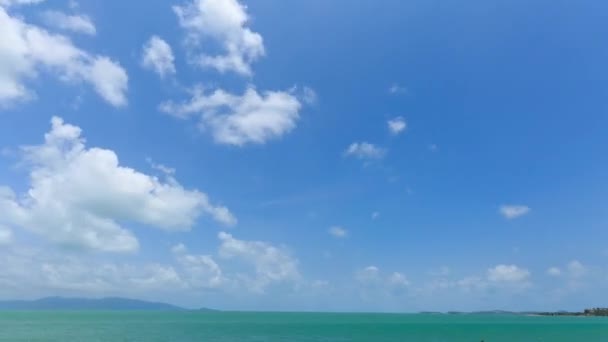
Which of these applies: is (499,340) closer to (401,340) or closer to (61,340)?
(401,340)

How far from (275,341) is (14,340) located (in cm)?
4464

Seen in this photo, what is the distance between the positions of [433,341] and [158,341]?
4782 centimetres

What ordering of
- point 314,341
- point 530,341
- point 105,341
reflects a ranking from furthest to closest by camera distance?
point 530,341, point 314,341, point 105,341

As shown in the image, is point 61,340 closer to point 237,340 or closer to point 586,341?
point 237,340

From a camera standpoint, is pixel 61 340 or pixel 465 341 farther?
pixel 465 341

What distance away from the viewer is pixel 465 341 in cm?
7588

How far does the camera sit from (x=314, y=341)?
240 ft

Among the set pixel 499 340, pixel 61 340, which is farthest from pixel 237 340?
pixel 499 340

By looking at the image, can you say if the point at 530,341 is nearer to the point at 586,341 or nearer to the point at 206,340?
the point at 586,341

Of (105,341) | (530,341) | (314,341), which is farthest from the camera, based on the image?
(530,341)

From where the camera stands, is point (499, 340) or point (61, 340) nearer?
point (61, 340)

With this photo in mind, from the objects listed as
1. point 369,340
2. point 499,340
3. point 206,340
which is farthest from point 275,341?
point 499,340

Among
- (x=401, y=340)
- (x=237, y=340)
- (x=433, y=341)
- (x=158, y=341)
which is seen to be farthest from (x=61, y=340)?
(x=433, y=341)

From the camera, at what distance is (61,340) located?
69.5 metres
